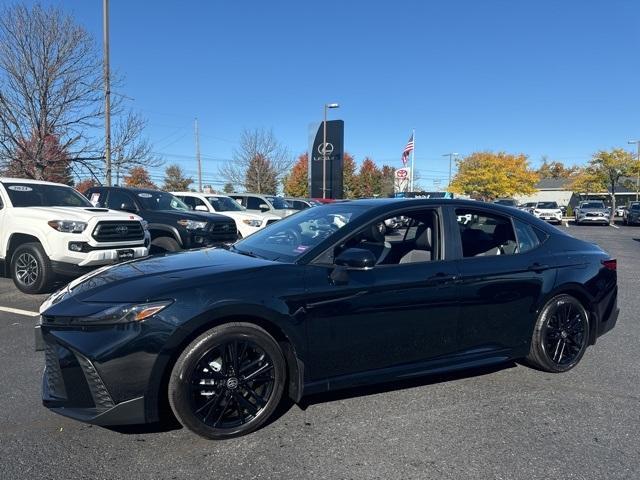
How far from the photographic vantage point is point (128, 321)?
2861 millimetres

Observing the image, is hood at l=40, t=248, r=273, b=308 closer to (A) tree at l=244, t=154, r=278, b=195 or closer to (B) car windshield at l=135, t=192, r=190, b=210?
(B) car windshield at l=135, t=192, r=190, b=210

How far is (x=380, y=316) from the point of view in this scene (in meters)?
3.46

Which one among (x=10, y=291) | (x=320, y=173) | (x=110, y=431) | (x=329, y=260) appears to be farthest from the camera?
(x=320, y=173)

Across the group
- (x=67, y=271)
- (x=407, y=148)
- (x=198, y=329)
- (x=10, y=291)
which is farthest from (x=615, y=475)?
(x=407, y=148)

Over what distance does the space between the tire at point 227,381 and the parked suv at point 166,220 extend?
23.4 feet

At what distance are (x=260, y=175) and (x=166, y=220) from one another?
2927 cm

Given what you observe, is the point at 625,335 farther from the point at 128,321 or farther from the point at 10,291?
the point at 10,291

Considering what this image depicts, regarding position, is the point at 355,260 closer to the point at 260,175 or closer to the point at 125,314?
the point at 125,314

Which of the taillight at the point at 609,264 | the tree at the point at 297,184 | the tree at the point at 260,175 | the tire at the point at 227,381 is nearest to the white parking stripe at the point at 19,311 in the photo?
the tire at the point at 227,381

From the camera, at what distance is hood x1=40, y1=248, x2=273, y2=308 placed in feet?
9.87

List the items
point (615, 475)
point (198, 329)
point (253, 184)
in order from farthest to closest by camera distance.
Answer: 1. point (253, 184)
2. point (198, 329)
3. point (615, 475)

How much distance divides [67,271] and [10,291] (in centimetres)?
142

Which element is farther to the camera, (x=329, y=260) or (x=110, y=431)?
(x=329, y=260)

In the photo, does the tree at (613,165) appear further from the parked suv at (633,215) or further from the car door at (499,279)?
the car door at (499,279)
